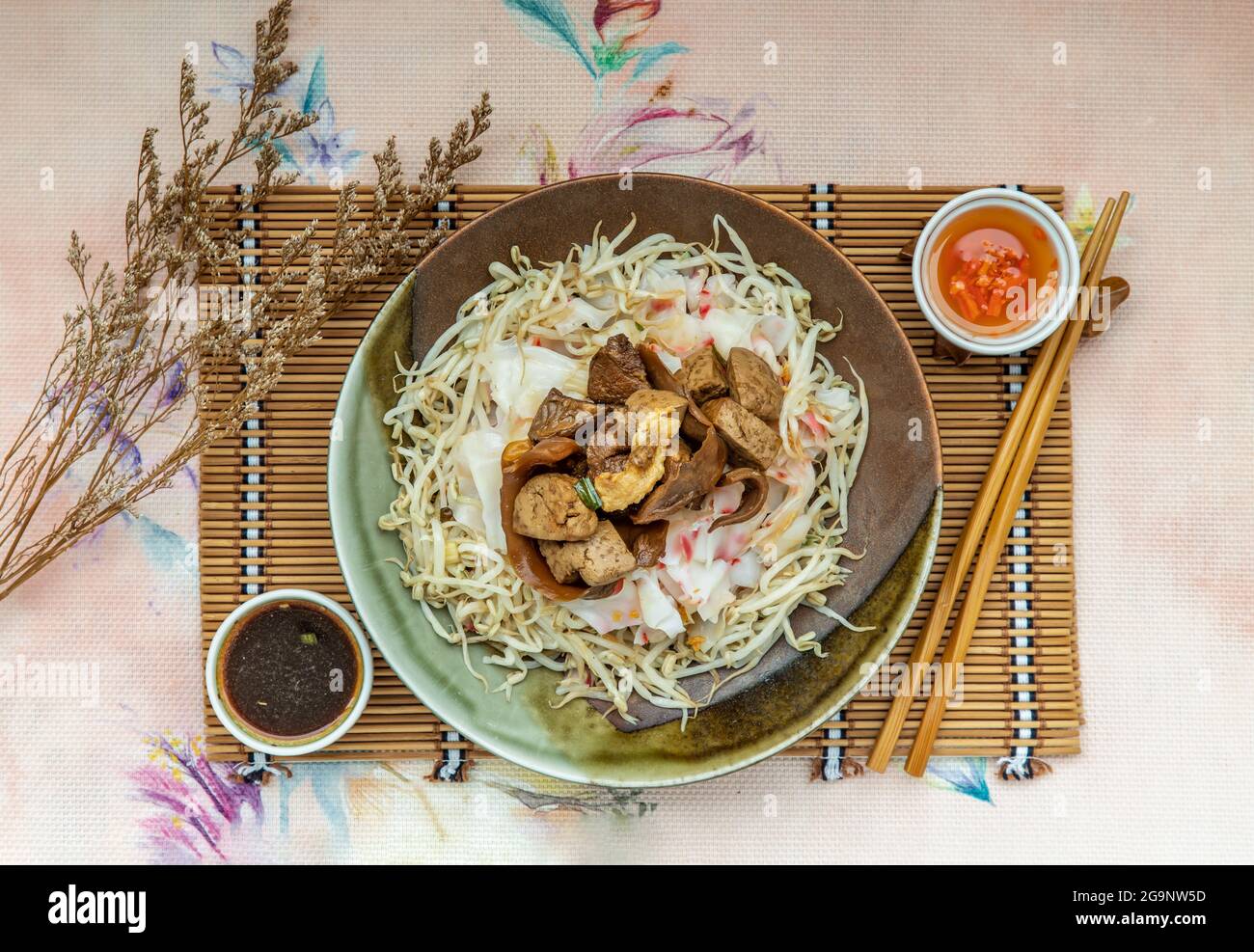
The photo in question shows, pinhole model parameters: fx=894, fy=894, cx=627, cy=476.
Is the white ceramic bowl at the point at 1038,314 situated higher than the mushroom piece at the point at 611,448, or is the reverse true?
the white ceramic bowl at the point at 1038,314

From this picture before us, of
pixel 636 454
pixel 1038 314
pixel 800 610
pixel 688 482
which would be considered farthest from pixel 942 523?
pixel 636 454

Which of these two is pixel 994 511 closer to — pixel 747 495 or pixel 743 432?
pixel 747 495

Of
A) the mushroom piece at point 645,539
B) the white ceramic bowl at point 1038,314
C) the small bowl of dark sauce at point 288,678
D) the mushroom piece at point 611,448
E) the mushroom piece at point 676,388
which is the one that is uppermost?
the white ceramic bowl at point 1038,314

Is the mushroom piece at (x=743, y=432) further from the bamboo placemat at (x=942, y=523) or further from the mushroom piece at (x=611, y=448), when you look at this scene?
the bamboo placemat at (x=942, y=523)

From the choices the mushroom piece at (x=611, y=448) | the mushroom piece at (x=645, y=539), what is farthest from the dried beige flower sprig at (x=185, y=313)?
the mushroom piece at (x=645, y=539)

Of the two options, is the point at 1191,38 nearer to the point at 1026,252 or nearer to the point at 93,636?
the point at 1026,252
